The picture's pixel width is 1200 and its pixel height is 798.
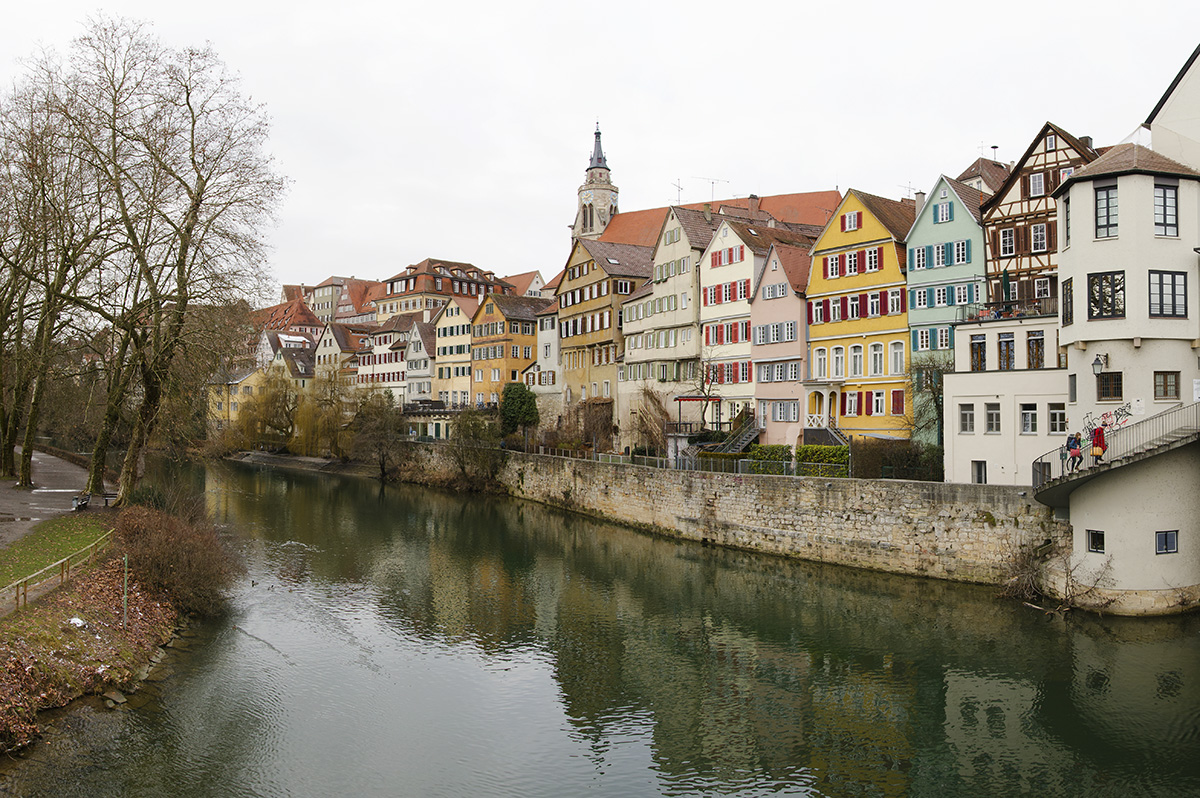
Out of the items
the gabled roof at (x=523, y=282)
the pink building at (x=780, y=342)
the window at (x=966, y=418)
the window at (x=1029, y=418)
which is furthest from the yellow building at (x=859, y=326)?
the gabled roof at (x=523, y=282)

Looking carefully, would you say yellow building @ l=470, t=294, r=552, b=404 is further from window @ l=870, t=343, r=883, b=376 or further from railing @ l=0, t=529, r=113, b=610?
railing @ l=0, t=529, r=113, b=610

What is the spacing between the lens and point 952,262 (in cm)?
3253

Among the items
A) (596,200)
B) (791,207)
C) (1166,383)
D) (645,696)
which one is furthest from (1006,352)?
(596,200)

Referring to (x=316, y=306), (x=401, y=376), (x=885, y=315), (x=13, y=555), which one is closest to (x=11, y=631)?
(x=13, y=555)

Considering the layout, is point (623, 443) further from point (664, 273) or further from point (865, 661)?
point (865, 661)

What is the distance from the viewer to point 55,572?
18.1m

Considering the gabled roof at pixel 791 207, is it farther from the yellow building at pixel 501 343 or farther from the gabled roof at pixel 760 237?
the gabled roof at pixel 760 237

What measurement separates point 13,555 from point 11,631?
203 inches

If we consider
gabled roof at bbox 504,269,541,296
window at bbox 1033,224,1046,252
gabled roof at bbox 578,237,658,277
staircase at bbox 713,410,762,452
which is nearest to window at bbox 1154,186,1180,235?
window at bbox 1033,224,1046,252

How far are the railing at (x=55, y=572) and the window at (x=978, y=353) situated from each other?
2418cm

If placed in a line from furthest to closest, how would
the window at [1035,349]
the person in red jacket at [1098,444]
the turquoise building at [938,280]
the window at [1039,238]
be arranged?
the turquoise building at [938,280], the window at [1039,238], the window at [1035,349], the person in red jacket at [1098,444]

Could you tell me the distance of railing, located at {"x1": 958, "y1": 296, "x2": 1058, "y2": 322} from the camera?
26406 millimetres

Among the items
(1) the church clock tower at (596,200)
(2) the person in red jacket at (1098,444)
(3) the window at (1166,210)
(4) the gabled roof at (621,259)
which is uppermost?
(1) the church clock tower at (596,200)

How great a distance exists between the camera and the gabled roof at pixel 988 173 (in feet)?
124
